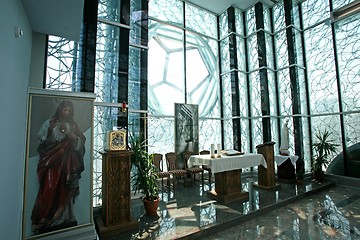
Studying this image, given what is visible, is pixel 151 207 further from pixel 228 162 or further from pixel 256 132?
pixel 256 132

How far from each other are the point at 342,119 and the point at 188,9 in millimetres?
Answer: 5579

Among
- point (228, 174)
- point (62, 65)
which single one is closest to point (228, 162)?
point (228, 174)

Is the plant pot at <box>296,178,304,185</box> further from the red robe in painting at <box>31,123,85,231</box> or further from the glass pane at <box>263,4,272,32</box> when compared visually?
the red robe in painting at <box>31,123,85,231</box>

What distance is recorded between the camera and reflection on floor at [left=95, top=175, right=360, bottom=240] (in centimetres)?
264

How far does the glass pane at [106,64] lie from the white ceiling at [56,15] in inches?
42.6

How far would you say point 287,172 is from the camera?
5160 mm

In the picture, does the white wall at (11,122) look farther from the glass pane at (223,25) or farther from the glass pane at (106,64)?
the glass pane at (223,25)

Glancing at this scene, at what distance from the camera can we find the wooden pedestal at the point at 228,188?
3754mm

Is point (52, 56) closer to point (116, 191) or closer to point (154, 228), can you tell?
→ point (116, 191)

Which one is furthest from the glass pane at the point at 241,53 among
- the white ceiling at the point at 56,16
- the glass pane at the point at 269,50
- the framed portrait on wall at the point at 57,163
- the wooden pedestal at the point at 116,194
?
the framed portrait on wall at the point at 57,163

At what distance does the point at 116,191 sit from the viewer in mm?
2727

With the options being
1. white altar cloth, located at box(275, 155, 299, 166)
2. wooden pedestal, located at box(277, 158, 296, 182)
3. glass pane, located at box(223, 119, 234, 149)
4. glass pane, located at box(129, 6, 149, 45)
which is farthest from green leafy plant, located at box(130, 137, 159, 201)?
wooden pedestal, located at box(277, 158, 296, 182)

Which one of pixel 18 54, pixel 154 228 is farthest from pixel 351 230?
pixel 18 54

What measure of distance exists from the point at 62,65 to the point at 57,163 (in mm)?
2086
